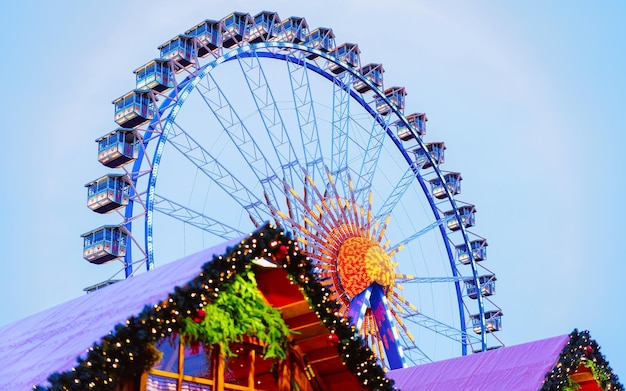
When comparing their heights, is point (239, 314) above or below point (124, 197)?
below

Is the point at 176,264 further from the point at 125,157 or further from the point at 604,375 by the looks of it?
the point at 125,157

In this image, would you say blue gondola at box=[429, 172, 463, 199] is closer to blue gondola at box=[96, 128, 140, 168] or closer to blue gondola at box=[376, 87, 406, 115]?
blue gondola at box=[376, 87, 406, 115]

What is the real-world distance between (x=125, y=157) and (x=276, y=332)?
423 inches

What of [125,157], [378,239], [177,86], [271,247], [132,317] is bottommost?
[132,317]

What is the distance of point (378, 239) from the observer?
21875mm

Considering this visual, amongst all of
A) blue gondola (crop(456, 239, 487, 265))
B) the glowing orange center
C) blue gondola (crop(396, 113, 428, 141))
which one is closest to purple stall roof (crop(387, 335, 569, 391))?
the glowing orange center

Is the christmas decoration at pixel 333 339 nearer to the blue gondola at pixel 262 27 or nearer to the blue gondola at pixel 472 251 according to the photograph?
the blue gondola at pixel 262 27

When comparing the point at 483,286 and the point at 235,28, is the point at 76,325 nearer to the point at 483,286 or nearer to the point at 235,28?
the point at 235,28

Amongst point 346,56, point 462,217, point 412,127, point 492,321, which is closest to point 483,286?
point 492,321

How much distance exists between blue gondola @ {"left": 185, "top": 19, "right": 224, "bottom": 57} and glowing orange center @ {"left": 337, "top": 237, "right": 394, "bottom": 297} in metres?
5.36

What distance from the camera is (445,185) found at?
2788 cm

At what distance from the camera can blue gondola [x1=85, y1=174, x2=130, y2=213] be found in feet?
63.7

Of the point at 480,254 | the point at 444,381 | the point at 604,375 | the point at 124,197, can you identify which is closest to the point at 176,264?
the point at 444,381

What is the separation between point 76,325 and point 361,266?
11.7 m
